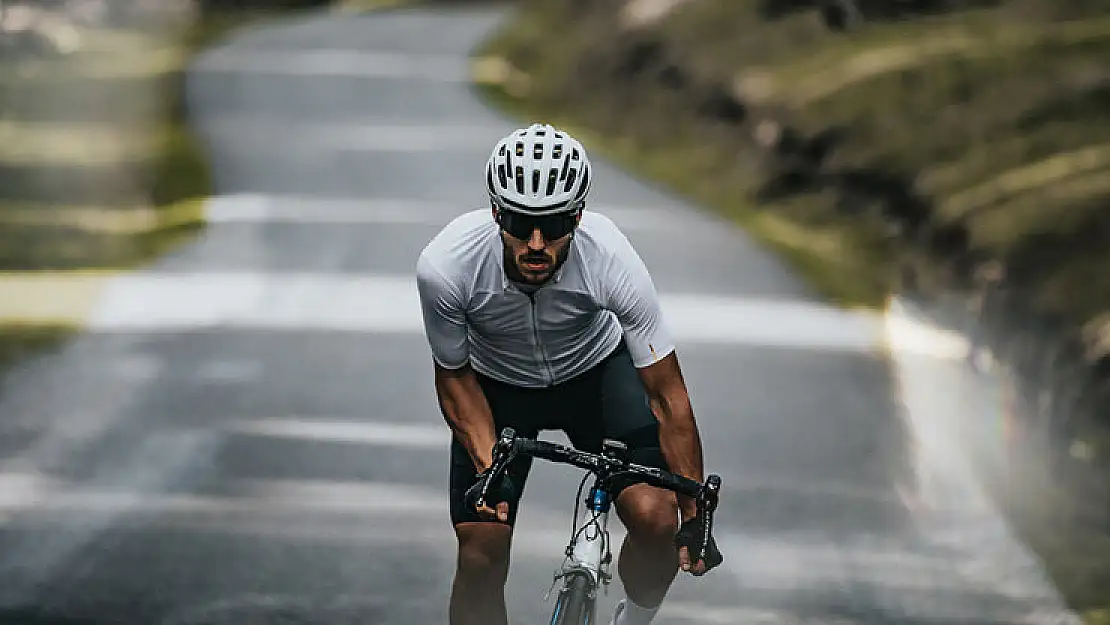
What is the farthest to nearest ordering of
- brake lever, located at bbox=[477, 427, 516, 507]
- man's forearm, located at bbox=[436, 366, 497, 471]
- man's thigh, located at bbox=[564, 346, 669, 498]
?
man's thigh, located at bbox=[564, 346, 669, 498], man's forearm, located at bbox=[436, 366, 497, 471], brake lever, located at bbox=[477, 427, 516, 507]

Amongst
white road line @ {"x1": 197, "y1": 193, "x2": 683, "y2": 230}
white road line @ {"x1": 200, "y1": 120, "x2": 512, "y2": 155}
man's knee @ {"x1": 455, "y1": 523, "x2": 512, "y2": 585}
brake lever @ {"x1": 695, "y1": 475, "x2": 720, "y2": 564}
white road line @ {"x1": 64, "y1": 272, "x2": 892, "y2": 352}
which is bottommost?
man's knee @ {"x1": 455, "y1": 523, "x2": 512, "y2": 585}

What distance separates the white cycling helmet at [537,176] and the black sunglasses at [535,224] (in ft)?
0.07

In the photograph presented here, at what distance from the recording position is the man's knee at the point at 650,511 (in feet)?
17.5

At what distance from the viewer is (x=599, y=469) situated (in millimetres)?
4973

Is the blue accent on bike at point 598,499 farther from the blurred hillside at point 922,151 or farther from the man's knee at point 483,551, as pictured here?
the blurred hillside at point 922,151

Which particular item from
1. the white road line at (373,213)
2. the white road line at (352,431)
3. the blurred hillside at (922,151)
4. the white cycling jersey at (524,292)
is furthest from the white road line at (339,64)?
the white cycling jersey at (524,292)

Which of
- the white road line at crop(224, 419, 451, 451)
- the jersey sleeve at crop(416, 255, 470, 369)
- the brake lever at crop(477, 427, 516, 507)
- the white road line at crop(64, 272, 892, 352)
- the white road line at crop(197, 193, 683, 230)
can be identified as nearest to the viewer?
the brake lever at crop(477, 427, 516, 507)

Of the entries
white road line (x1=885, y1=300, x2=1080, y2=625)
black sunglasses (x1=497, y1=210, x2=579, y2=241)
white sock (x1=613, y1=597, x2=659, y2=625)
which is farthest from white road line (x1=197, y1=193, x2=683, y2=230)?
black sunglasses (x1=497, y1=210, x2=579, y2=241)

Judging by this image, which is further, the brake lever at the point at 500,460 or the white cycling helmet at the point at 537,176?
the white cycling helmet at the point at 537,176

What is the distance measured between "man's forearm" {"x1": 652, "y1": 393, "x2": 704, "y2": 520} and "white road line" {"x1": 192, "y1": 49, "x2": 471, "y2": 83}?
2482 centimetres

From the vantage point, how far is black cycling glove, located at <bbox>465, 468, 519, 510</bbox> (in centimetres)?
465

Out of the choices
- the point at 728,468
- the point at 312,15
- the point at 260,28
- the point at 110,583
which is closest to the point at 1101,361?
the point at 728,468

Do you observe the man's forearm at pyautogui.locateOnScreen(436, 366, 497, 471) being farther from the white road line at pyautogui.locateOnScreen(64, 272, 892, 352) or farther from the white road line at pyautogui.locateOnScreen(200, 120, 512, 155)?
the white road line at pyautogui.locateOnScreen(200, 120, 512, 155)

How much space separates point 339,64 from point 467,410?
28.1 m
